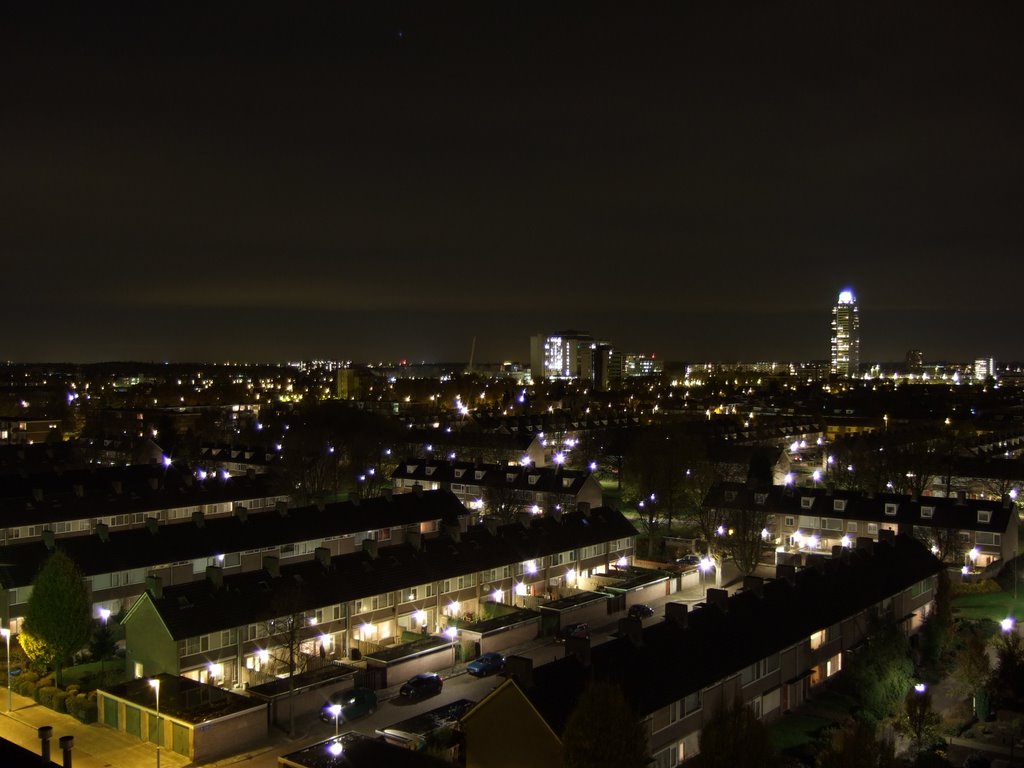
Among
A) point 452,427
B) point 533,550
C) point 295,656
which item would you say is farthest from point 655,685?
point 452,427

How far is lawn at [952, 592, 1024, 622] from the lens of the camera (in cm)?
2909

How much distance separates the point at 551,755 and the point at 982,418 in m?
90.2

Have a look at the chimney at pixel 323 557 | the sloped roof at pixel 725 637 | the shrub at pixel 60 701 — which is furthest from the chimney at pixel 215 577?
the sloped roof at pixel 725 637

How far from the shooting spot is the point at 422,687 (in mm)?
21875

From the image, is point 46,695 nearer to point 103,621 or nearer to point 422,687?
point 103,621

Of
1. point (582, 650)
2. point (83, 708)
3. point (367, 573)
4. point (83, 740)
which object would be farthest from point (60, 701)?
point (582, 650)

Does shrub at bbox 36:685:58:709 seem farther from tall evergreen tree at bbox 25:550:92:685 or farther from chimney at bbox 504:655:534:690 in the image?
chimney at bbox 504:655:534:690

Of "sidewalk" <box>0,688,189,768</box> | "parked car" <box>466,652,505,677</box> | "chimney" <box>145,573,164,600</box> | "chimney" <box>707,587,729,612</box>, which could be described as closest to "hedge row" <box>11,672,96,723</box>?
"sidewalk" <box>0,688,189,768</box>

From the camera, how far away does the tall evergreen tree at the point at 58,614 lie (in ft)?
72.2

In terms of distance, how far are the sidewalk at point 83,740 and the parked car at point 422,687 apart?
5599 mm

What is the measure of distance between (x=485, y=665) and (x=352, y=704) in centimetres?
417

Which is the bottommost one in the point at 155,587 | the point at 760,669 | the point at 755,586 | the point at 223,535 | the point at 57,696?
the point at 57,696

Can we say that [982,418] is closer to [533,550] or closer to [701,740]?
[533,550]

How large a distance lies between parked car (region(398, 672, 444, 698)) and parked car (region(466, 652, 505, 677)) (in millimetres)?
1230
